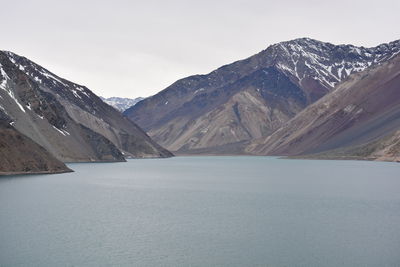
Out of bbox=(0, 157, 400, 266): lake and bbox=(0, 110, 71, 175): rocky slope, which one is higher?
bbox=(0, 110, 71, 175): rocky slope

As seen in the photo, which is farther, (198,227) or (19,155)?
(19,155)

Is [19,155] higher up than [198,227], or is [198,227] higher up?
[19,155]

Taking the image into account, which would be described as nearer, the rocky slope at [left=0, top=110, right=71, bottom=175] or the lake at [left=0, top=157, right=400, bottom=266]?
the lake at [left=0, top=157, right=400, bottom=266]

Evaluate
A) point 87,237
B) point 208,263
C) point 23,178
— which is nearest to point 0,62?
point 23,178

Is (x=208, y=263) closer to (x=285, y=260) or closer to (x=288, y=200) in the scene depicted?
(x=285, y=260)
